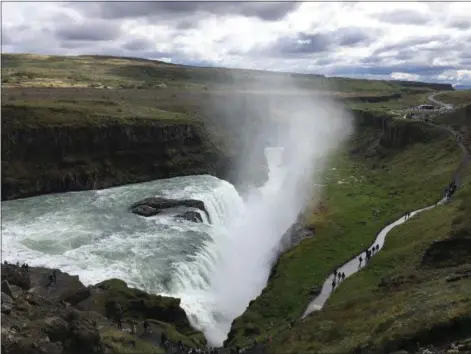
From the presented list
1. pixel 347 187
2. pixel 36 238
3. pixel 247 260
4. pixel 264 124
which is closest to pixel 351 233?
pixel 247 260

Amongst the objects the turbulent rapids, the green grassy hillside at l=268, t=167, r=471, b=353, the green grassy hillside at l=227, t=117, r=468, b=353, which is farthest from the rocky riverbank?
the green grassy hillside at l=268, t=167, r=471, b=353

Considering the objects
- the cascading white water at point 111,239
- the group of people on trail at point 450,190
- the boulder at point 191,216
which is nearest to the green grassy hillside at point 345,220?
the group of people on trail at point 450,190

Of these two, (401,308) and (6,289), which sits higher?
(6,289)

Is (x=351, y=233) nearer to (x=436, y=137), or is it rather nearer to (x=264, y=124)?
(x=436, y=137)

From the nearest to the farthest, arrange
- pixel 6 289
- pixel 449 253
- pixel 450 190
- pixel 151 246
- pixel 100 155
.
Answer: pixel 6 289 → pixel 449 253 → pixel 151 246 → pixel 450 190 → pixel 100 155

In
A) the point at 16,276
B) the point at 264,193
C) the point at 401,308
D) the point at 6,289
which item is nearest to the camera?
the point at 6,289

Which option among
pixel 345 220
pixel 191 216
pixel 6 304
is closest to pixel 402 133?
pixel 345 220

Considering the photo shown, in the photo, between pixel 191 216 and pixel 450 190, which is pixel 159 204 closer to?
pixel 191 216

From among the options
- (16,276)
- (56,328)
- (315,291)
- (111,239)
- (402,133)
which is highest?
(402,133)
